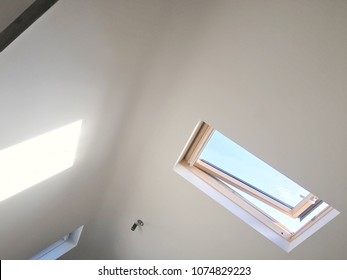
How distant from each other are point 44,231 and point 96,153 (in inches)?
45.5

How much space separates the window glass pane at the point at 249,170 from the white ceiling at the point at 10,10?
5.24 ft

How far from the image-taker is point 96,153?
2357mm

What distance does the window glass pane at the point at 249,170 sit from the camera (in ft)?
7.34

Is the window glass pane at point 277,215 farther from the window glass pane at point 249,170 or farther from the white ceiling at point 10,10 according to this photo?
the white ceiling at point 10,10

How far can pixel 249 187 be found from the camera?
2.51 metres

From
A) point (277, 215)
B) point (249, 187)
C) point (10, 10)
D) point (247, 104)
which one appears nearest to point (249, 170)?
point (249, 187)

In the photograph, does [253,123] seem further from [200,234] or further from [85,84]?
[200,234]

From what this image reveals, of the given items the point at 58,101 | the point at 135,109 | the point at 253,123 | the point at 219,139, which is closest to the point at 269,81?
the point at 253,123

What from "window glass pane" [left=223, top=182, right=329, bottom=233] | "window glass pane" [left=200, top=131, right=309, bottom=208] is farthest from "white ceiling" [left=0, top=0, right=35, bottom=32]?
"window glass pane" [left=223, top=182, right=329, bottom=233]

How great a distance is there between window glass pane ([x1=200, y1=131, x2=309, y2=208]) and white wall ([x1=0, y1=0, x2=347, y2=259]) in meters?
0.33

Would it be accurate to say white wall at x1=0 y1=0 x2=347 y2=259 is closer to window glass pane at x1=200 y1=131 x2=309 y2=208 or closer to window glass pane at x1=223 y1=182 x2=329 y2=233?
window glass pane at x1=223 y1=182 x2=329 y2=233

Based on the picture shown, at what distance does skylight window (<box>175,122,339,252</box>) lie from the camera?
7.30 ft

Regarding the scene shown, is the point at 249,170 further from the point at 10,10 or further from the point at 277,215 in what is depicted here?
the point at 10,10

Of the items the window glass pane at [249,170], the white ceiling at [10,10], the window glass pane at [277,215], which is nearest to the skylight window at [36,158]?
the white ceiling at [10,10]
